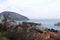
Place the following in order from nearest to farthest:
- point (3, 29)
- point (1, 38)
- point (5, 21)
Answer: point (1, 38)
point (3, 29)
point (5, 21)

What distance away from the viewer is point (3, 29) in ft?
44.0

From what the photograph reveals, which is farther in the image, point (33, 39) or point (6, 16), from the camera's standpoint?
point (6, 16)

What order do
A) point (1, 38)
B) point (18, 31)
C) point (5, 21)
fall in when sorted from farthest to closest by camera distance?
point (5, 21) < point (18, 31) < point (1, 38)

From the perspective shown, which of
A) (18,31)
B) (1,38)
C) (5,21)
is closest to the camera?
(1,38)

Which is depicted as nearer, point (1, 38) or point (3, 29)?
point (1, 38)

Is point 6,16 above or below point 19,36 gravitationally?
above

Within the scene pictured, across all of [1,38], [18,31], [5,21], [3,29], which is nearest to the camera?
[1,38]

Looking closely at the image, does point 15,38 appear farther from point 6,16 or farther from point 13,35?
point 6,16

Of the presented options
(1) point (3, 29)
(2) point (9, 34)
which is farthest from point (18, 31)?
(1) point (3, 29)

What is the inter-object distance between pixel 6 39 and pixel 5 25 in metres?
2.60

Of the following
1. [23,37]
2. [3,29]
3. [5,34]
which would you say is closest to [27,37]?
[23,37]

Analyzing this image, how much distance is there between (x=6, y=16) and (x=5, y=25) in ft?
2.67

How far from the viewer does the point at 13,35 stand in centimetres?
1136

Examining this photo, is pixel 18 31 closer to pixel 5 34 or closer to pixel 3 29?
pixel 5 34
